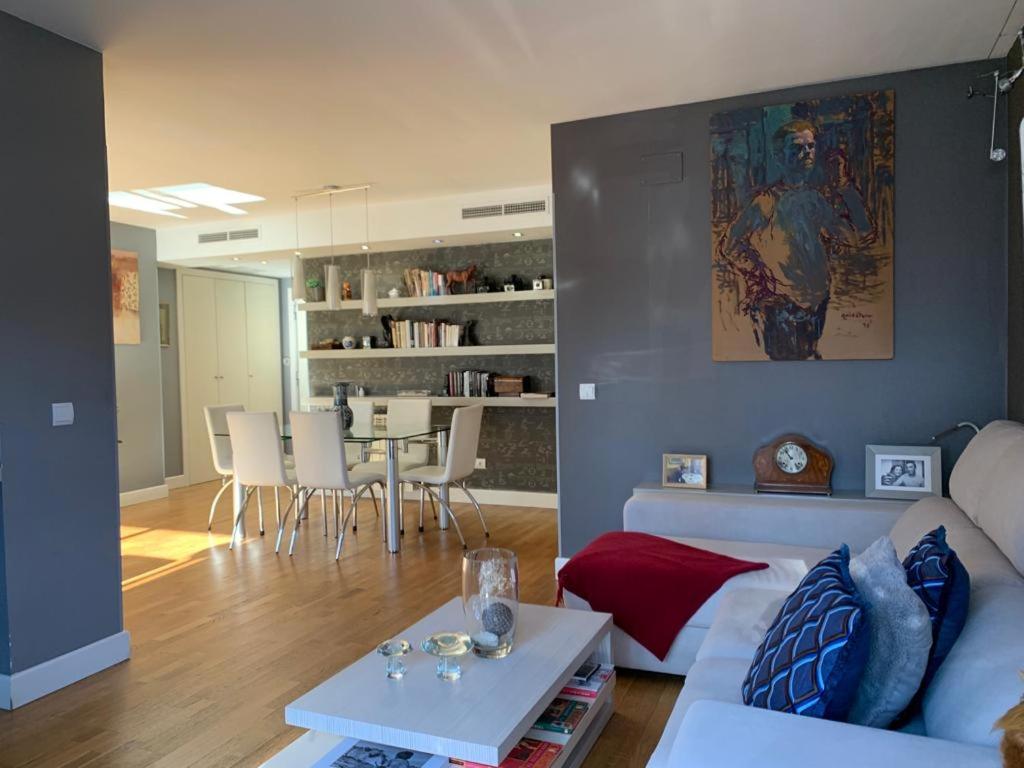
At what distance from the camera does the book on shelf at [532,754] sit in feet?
6.64

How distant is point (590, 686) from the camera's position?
2469mm

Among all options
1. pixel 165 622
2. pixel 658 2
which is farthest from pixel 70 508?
pixel 658 2

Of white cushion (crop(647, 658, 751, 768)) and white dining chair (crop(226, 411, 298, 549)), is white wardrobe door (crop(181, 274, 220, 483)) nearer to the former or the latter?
white dining chair (crop(226, 411, 298, 549))

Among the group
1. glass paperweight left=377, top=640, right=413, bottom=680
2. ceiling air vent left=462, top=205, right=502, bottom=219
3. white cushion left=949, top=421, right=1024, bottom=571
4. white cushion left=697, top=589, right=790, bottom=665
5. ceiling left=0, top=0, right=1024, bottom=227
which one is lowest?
glass paperweight left=377, top=640, right=413, bottom=680

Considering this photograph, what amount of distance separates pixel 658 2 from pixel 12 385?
288cm

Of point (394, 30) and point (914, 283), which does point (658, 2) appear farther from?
point (914, 283)

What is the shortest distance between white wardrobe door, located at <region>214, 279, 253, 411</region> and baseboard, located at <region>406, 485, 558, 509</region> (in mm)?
2973

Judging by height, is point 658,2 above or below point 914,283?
above

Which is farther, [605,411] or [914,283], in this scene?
[605,411]

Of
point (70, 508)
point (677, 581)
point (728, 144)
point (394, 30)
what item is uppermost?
point (394, 30)

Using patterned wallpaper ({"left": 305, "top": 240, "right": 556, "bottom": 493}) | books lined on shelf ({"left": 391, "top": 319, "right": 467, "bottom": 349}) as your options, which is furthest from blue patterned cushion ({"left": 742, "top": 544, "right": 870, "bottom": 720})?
books lined on shelf ({"left": 391, "top": 319, "right": 467, "bottom": 349})

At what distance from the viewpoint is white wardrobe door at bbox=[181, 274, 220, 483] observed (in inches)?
313

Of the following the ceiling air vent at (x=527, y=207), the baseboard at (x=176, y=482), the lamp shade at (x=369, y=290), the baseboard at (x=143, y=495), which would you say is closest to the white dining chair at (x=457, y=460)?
the lamp shade at (x=369, y=290)

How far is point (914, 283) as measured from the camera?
12.0 ft
